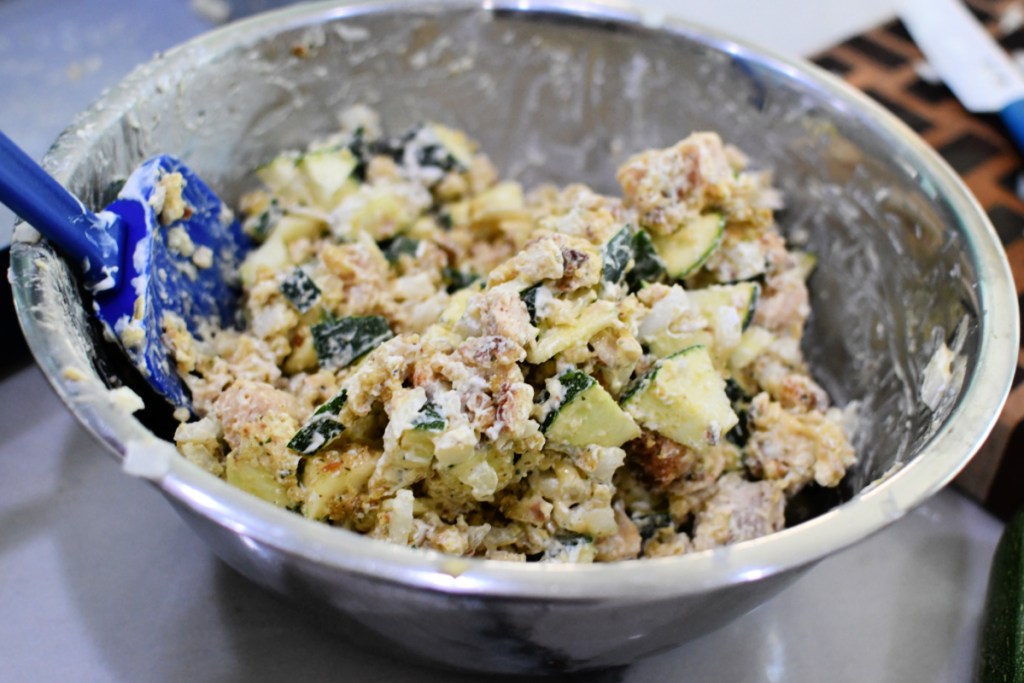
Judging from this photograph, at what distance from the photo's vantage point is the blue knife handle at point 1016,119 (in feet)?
5.34

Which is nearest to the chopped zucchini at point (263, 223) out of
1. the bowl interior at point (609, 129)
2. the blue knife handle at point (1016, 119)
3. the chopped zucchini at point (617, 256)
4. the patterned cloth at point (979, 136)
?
the bowl interior at point (609, 129)

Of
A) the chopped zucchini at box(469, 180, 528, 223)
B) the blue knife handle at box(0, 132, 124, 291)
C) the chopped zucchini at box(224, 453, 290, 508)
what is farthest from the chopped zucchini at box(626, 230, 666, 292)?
the blue knife handle at box(0, 132, 124, 291)

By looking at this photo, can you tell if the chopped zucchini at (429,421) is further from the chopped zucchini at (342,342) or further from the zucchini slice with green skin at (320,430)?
the chopped zucchini at (342,342)

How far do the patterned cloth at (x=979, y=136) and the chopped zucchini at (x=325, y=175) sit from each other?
1.10m

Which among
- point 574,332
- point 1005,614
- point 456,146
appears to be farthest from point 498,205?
point 1005,614

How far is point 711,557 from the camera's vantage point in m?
0.76

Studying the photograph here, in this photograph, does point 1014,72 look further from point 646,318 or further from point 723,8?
point 646,318

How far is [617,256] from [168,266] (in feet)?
2.04

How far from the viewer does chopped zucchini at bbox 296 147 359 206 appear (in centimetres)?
139

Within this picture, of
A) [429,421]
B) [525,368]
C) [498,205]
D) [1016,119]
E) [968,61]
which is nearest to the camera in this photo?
[429,421]

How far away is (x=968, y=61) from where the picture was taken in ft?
5.85

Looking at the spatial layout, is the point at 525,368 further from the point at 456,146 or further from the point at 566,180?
the point at 566,180

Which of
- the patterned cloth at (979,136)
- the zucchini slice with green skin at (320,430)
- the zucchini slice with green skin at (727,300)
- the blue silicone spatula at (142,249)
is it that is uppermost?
the blue silicone spatula at (142,249)

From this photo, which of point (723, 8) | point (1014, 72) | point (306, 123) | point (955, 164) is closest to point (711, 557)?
point (306, 123)
